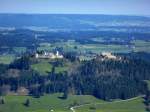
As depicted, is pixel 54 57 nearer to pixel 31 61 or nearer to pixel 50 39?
pixel 31 61

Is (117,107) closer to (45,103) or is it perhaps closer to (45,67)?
(45,103)

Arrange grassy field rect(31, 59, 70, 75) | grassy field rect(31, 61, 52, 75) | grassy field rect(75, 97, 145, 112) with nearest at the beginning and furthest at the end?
grassy field rect(75, 97, 145, 112), grassy field rect(31, 61, 52, 75), grassy field rect(31, 59, 70, 75)

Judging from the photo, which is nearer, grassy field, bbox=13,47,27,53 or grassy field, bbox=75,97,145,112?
grassy field, bbox=75,97,145,112

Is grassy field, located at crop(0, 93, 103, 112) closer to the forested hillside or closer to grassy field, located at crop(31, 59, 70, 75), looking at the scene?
the forested hillside

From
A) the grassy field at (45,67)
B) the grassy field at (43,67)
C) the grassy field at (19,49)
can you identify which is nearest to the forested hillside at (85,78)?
the grassy field at (45,67)

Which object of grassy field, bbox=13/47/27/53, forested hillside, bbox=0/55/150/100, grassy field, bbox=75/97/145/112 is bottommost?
grassy field, bbox=75/97/145/112

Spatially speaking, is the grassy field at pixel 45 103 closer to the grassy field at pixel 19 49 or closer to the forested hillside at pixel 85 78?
the forested hillside at pixel 85 78

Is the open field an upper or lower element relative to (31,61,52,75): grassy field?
lower

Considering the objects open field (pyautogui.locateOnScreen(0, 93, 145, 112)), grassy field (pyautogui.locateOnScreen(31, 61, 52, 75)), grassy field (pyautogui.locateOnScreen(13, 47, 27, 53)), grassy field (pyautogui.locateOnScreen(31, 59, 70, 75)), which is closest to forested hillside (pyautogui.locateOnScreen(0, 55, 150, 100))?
grassy field (pyautogui.locateOnScreen(31, 59, 70, 75))
